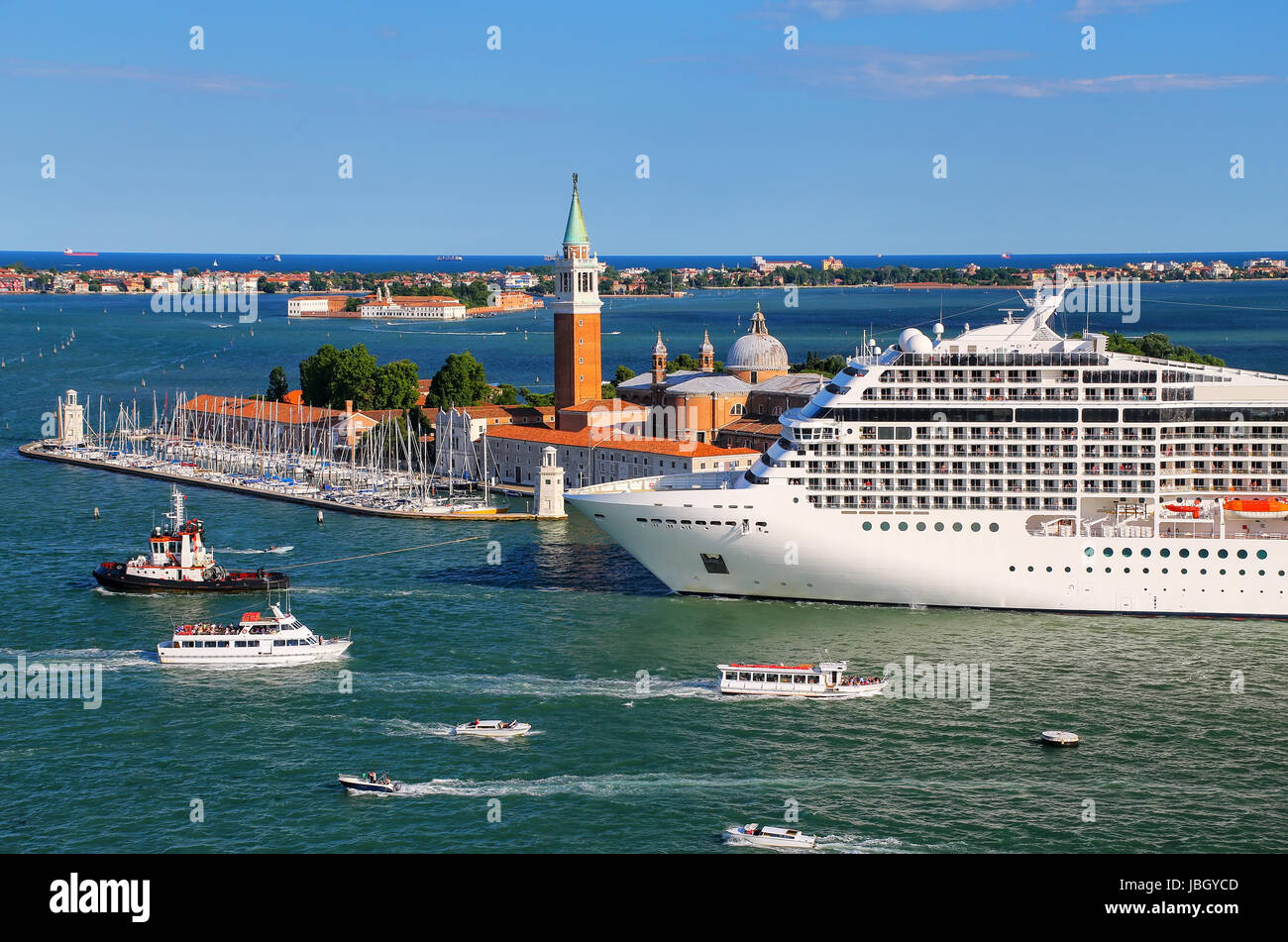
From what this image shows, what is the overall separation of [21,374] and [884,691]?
10851cm

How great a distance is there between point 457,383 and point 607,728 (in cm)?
5159

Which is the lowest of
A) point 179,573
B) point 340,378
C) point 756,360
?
point 179,573

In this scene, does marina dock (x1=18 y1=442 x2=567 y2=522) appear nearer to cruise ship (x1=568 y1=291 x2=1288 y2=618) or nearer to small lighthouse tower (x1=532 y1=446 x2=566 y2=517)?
small lighthouse tower (x1=532 y1=446 x2=566 y2=517)

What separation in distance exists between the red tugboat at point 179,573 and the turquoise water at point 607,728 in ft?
3.58

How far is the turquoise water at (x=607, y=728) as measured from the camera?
91.1 ft

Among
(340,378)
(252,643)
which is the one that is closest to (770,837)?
(252,643)

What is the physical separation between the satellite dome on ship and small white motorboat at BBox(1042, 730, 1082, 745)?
44231mm

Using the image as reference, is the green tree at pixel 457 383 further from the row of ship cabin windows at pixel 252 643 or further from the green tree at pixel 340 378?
the row of ship cabin windows at pixel 252 643

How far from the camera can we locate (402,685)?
35.9 m

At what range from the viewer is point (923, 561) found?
43219 mm

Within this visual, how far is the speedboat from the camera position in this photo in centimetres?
2905

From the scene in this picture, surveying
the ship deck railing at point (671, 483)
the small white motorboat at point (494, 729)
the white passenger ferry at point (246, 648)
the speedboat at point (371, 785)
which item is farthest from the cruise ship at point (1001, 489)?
the speedboat at point (371, 785)

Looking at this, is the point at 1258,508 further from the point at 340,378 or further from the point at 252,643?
the point at 340,378

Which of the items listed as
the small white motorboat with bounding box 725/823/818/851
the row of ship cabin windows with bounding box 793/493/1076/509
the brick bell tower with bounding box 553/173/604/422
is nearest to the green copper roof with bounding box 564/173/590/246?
the brick bell tower with bounding box 553/173/604/422
